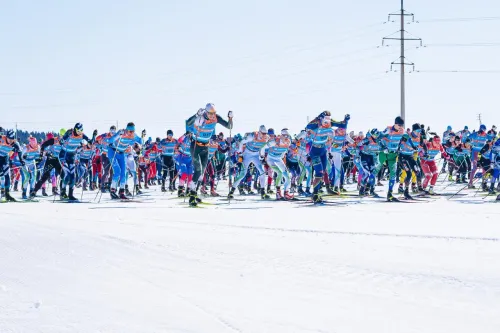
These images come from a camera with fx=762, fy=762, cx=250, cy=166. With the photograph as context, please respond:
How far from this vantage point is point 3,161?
20781mm

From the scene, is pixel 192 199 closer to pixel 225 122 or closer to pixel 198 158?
pixel 198 158

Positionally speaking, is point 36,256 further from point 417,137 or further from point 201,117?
point 417,137

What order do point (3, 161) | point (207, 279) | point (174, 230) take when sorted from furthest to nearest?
point (3, 161)
point (174, 230)
point (207, 279)

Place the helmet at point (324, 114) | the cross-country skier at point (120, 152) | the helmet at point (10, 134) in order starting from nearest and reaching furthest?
1. the helmet at point (324, 114)
2. the helmet at point (10, 134)
3. the cross-country skier at point (120, 152)

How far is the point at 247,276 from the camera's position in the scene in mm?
7949

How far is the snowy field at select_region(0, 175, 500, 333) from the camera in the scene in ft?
19.9

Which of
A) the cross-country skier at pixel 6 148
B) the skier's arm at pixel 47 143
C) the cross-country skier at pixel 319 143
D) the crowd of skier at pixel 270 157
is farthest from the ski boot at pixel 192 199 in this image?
the cross-country skier at pixel 6 148

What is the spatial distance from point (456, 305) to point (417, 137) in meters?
15.5

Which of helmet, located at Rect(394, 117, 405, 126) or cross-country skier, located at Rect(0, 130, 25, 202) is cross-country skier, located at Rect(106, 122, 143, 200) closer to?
cross-country skier, located at Rect(0, 130, 25, 202)

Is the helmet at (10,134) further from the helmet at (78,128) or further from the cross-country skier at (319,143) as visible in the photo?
the cross-country skier at (319,143)

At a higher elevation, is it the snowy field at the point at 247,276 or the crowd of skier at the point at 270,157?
the crowd of skier at the point at 270,157

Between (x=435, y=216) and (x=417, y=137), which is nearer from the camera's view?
(x=435, y=216)

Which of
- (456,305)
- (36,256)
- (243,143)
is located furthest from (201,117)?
(456,305)

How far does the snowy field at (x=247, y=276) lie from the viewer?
6.07 m
